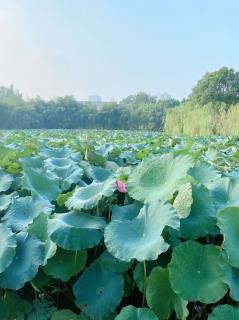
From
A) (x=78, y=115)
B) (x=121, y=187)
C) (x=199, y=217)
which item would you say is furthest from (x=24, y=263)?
(x=78, y=115)

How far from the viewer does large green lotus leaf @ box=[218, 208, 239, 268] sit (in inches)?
34.5

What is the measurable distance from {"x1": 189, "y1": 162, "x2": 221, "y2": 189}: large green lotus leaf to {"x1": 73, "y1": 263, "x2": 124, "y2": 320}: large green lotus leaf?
1.49 ft

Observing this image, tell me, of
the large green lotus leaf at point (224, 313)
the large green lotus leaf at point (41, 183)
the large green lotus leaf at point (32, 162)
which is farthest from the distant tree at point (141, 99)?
the large green lotus leaf at point (224, 313)

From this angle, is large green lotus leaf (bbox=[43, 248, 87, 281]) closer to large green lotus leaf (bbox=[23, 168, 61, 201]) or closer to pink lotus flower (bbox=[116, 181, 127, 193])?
Answer: pink lotus flower (bbox=[116, 181, 127, 193])

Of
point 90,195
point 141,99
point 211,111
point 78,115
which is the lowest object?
point 78,115

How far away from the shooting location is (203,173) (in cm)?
133

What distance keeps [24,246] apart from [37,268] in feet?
0.34

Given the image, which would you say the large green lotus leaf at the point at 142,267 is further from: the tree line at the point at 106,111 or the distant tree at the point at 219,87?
the distant tree at the point at 219,87

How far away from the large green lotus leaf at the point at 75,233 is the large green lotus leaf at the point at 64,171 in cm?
52

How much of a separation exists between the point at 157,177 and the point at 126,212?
153 mm

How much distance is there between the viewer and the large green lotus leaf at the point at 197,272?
2.89 ft

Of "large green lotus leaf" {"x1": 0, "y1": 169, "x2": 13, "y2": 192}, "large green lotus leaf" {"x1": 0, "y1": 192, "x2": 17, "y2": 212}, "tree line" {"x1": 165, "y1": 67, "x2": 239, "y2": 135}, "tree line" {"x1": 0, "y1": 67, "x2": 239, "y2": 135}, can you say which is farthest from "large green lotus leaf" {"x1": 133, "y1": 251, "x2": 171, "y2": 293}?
"tree line" {"x1": 0, "y1": 67, "x2": 239, "y2": 135}

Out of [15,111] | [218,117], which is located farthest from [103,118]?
[218,117]

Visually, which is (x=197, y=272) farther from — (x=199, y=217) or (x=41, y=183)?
(x=41, y=183)
